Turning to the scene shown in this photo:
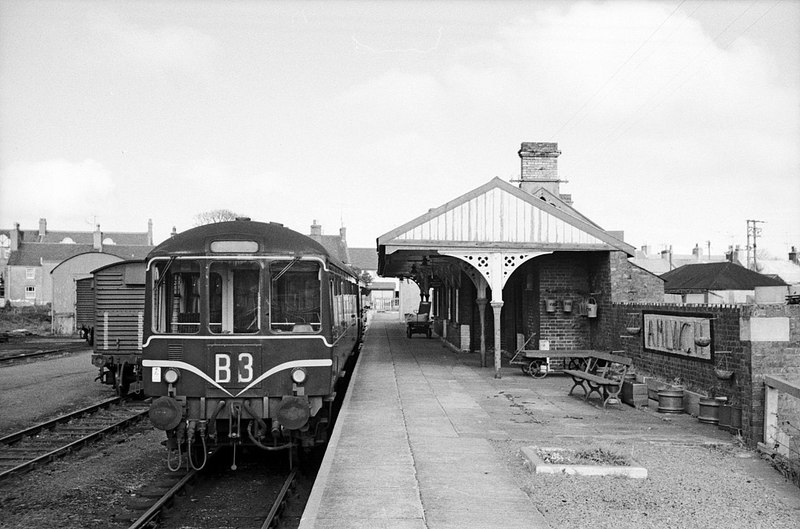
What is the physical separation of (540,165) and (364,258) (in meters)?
56.4

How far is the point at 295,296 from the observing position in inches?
316

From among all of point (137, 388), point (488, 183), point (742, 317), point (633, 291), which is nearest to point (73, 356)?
point (137, 388)

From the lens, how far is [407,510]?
5.68m

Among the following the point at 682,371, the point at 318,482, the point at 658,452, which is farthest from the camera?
the point at 682,371

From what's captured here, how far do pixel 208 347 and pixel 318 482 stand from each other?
2.18m

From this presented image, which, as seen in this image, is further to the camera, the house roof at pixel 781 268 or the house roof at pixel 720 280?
the house roof at pixel 781 268

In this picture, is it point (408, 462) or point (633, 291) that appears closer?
point (408, 462)

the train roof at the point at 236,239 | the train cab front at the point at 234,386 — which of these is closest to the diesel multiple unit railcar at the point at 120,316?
the train roof at the point at 236,239

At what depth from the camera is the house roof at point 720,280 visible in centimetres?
2606

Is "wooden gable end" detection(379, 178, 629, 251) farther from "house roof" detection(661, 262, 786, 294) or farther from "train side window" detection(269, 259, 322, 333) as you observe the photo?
"house roof" detection(661, 262, 786, 294)

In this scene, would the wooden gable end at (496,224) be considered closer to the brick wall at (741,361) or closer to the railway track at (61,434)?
the brick wall at (741,361)

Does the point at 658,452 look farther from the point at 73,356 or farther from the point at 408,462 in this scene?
the point at 73,356

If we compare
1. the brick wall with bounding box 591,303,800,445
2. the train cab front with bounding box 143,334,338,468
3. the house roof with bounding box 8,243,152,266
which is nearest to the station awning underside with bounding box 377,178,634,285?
the brick wall with bounding box 591,303,800,445

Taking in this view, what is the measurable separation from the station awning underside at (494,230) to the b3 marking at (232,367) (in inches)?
310
